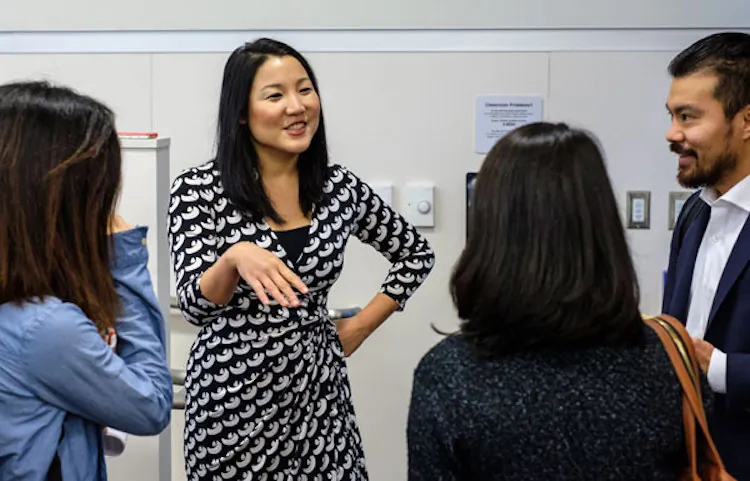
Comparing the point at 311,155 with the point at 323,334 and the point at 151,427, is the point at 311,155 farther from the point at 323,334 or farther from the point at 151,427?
the point at 151,427

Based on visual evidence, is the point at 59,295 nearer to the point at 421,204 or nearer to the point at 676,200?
the point at 421,204

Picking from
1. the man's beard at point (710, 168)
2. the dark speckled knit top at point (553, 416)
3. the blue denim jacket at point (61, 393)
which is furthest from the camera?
the man's beard at point (710, 168)

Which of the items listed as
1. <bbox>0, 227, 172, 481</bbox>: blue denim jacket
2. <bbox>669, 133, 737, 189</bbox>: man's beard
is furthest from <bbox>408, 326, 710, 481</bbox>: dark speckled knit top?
<bbox>669, 133, 737, 189</bbox>: man's beard

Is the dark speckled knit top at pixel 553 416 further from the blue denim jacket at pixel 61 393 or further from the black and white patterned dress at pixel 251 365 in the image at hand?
the black and white patterned dress at pixel 251 365

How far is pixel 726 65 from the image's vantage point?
177cm

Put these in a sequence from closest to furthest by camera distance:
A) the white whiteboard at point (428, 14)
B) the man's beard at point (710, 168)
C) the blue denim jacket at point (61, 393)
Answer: the blue denim jacket at point (61, 393) → the man's beard at point (710, 168) → the white whiteboard at point (428, 14)

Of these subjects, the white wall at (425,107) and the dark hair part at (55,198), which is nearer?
the dark hair part at (55,198)

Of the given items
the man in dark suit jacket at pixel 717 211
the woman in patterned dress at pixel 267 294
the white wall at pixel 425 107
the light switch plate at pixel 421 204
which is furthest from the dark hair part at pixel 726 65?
the light switch plate at pixel 421 204

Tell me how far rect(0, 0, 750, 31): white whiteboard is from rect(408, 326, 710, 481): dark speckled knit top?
178 cm

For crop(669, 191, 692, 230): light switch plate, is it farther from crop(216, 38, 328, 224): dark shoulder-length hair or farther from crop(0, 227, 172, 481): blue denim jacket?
crop(0, 227, 172, 481): blue denim jacket

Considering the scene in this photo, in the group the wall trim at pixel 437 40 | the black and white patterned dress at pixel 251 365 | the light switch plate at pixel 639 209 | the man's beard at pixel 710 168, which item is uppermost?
the wall trim at pixel 437 40

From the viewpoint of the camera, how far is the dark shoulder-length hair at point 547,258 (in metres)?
1.08

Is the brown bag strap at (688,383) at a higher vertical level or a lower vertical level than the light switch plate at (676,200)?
lower

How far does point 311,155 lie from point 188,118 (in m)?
1.06
